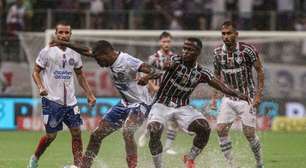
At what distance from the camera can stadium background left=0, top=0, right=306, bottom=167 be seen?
23906mm

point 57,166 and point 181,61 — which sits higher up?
point 181,61

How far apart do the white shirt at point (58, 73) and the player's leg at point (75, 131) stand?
127mm

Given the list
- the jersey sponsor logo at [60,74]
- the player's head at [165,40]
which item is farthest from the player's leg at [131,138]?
the player's head at [165,40]

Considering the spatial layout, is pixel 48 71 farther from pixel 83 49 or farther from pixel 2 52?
pixel 2 52

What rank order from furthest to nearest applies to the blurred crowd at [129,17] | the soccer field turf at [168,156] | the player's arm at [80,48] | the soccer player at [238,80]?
the blurred crowd at [129,17] < the soccer field turf at [168,156] < the soccer player at [238,80] < the player's arm at [80,48]

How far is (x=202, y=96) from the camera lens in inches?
883

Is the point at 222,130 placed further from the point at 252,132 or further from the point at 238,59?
the point at 238,59

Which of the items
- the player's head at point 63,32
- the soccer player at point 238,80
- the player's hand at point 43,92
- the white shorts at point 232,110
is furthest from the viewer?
the white shorts at point 232,110

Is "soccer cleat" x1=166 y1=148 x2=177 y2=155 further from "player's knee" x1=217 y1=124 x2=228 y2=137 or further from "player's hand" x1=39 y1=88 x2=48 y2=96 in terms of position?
"player's hand" x1=39 y1=88 x2=48 y2=96

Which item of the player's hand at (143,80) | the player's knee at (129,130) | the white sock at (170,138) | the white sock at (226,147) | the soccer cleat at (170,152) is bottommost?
the soccer cleat at (170,152)

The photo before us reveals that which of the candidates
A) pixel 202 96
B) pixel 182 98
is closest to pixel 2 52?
pixel 202 96

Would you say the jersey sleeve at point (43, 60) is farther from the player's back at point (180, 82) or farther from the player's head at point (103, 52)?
the player's back at point (180, 82)

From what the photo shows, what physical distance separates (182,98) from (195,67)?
1.56ft

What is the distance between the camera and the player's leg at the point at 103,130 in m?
13.1
